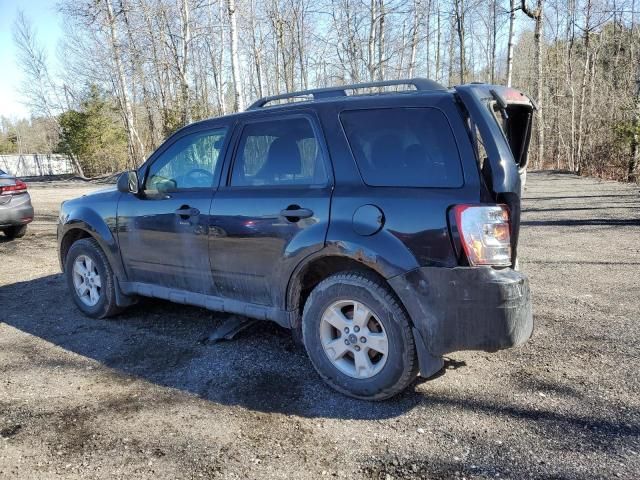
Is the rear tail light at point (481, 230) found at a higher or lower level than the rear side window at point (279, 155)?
lower

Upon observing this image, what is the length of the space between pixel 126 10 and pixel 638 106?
20.1 metres

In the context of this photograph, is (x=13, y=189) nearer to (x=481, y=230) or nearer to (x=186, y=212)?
(x=186, y=212)

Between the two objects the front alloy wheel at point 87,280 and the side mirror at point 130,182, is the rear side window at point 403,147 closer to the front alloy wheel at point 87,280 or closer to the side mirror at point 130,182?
the side mirror at point 130,182

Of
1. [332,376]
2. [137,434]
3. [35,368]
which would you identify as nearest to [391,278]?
[332,376]

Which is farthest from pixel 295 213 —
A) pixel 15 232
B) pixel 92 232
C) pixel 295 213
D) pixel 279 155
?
→ pixel 15 232

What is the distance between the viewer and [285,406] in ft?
10.6

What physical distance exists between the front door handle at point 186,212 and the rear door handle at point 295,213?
90 centimetres

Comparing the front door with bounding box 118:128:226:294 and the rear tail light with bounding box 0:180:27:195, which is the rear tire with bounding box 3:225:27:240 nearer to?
the rear tail light with bounding box 0:180:27:195

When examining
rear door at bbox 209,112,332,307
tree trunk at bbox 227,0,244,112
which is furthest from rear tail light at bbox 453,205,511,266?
tree trunk at bbox 227,0,244,112

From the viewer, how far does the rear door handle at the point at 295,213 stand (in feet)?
11.1

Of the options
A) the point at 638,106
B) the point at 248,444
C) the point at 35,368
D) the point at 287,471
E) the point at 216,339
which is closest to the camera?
the point at 287,471

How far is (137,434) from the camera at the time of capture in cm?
295

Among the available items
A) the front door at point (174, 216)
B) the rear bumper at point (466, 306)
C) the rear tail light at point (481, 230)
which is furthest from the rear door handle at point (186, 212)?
the rear tail light at point (481, 230)

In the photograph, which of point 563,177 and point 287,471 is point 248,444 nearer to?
point 287,471
